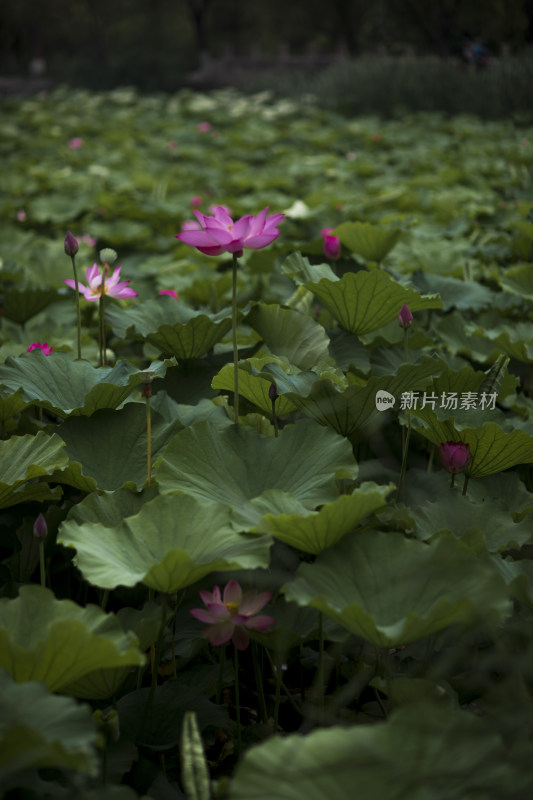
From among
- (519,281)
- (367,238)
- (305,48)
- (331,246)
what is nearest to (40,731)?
(331,246)

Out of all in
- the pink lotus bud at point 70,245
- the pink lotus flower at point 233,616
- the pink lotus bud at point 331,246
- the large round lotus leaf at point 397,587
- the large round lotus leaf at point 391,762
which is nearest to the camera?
the large round lotus leaf at point 391,762

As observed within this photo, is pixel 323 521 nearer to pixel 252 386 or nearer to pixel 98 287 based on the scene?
pixel 252 386

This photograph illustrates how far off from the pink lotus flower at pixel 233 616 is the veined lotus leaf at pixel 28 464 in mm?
254

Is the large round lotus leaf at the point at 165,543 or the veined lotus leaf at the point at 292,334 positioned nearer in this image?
the large round lotus leaf at the point at 165,543

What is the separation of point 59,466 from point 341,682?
45cm

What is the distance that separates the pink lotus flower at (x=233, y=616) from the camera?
2.60 feet

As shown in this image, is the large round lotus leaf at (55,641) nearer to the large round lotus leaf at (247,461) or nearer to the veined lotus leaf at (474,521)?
the large round lotus leaf at (247,461)

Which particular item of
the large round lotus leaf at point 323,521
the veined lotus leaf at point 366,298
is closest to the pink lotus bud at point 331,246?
the veined lotus leaf at point 366,298

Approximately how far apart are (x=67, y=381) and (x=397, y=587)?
612 millimetres

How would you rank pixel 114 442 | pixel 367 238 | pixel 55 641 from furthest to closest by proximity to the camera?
pixel 367 238, pixel 114 442, pixel 55 641

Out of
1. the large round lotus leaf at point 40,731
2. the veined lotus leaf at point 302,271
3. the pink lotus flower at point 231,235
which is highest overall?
the pink lotus flower at point 231,235

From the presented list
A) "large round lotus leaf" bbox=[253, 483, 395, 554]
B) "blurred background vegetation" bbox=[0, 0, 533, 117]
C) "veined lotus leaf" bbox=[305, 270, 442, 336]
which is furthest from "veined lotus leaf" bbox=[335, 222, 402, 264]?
"blurred background vegetation" bbox=[0, 0, 533, 117]

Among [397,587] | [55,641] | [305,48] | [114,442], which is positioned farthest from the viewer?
[305,48]

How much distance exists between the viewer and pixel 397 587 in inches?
29.6
